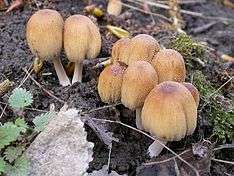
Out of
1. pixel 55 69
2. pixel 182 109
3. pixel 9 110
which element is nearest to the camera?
pixel 182 109

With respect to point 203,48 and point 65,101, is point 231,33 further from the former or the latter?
point 65,101

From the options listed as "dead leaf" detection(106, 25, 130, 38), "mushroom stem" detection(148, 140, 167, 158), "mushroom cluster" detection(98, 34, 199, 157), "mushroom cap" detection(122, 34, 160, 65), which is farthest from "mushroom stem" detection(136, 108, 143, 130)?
"dead leaf" detection(106, 25, 130, 38)

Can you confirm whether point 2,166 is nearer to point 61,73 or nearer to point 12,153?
point 12,153

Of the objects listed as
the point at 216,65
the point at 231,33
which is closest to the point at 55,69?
the point at 216,65

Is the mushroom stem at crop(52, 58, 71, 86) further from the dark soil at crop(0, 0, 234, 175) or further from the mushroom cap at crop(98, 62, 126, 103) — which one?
the mushroom cap at crop(98, 62, 126, 103)

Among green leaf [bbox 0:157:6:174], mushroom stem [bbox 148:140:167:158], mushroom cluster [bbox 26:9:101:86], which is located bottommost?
Answer: mushroom stem [bbox 148:140:167:158]

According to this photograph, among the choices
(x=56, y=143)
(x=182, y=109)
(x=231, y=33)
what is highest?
(x=182, y=109)
